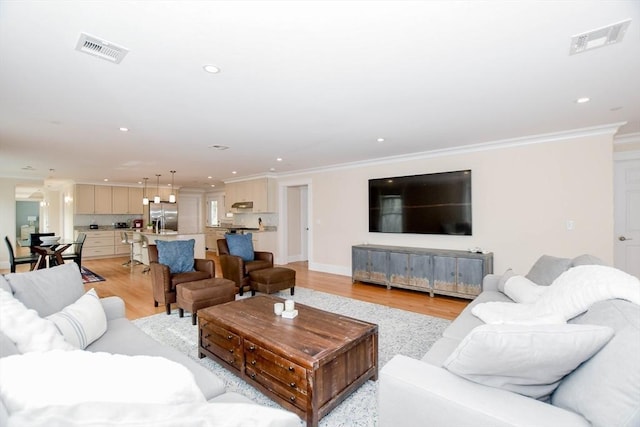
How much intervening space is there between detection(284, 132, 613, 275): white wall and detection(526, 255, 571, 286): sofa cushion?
1.69m

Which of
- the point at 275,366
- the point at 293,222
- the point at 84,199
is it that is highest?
the point at 84,199

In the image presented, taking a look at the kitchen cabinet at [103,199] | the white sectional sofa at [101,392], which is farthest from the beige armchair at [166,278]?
the kitchen cabinet at [103,199]

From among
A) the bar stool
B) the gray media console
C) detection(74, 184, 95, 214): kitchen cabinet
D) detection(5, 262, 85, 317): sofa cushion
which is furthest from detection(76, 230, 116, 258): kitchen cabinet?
detection(5, 262, 85, 317): sofa cushion

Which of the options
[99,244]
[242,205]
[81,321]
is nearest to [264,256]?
[81,321]

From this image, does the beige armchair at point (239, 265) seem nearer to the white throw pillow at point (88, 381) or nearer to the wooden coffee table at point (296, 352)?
the wooden coffee table at point (296, 352)

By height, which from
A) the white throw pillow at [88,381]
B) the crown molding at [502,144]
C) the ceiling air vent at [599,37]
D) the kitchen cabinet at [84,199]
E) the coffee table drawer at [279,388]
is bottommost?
the coffee table drawer at [279,388]

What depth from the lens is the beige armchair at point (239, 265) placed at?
4.69 m

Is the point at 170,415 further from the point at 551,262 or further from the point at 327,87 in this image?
the point at 551,262

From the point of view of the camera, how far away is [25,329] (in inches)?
55.2

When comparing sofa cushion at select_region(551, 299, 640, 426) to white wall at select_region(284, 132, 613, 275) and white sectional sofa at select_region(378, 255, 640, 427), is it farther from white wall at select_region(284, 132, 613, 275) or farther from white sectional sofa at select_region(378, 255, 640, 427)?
white wall at select_region(284, 132, 613, 275)

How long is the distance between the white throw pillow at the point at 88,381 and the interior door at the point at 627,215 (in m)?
6.03

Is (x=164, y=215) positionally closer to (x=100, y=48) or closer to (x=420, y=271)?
(x=420, y=271)

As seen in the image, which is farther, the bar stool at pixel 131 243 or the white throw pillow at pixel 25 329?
the bar stool at pixel 131 243

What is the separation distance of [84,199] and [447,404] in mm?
10889
